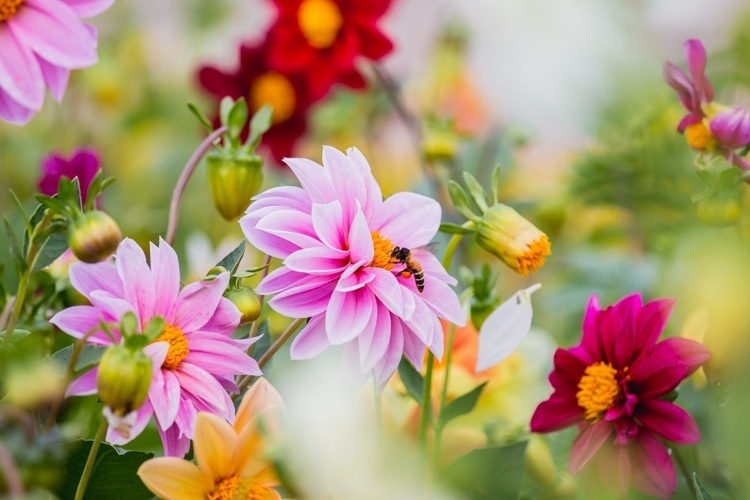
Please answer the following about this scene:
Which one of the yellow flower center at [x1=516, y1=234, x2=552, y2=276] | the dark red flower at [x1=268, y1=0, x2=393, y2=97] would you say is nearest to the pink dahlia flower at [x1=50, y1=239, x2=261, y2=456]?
the yellow flower center at [x1=516, y1=234, x2=552, y2=276]

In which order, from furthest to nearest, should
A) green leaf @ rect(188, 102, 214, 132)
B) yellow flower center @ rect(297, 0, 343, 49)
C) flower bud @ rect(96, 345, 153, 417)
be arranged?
yellow flower center @ rect(297, 0, 343, 49) → green leaf @ rect(188, 102, 214, 132) → flower bud @ rect(96, 345, 153, 417)

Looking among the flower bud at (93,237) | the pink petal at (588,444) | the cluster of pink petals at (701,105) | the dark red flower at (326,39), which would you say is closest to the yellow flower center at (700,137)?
the cluster of pink petals at (701,105)

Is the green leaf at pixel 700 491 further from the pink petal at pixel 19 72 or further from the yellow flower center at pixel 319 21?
the yellow flower center at pixel 319 21

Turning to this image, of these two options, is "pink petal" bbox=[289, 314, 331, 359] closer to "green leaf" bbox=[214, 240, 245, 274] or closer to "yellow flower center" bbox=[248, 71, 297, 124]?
"green leaf" bbox=[214, 240, 245, 274]

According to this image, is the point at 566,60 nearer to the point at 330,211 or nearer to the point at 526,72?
the point at 526,72

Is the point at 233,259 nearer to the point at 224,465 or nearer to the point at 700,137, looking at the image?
the point at 224,465

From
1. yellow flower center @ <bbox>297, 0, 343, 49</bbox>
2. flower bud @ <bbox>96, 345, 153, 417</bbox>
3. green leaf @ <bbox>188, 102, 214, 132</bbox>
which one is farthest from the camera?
yellow flower center @ <bbox>297, 0, 343, 49</bbox>
